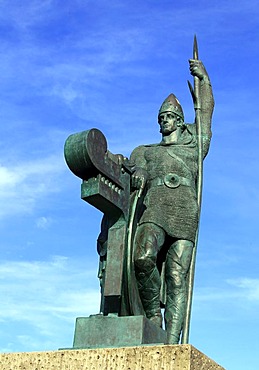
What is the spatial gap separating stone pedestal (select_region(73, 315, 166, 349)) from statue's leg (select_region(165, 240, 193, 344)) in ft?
3.41

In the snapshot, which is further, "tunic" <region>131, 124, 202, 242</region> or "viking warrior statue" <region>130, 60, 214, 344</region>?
"tunic" <region>131, 124, 202, 242</region>

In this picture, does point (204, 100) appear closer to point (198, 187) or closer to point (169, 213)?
point (198, 187)

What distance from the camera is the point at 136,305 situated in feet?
21.8

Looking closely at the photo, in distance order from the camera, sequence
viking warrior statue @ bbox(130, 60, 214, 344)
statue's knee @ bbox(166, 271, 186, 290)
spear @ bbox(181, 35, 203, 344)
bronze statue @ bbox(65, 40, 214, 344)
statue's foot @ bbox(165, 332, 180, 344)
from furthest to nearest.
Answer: spear @ bbox(181, 35, 203, 344) < statue's knee @ bbox(166, 271, 186, 290) < statue's foot @ bbox(165, 332, 180, 344) < viking warrior statue @ bbox(130, 60, 214, 344) < bronze statue @ bbox(65, 40, 214, 344)

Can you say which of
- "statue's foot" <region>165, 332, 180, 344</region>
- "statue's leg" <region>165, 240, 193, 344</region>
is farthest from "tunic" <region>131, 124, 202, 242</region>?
"statue's foot" <region>165, 332, 180, 344</region>

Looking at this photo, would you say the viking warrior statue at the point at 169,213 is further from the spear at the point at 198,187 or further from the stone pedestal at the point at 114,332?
the stone pedestal at the point at 114,332

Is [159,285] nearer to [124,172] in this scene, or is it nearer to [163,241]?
[163,241]

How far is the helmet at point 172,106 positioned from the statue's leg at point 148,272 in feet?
5.21

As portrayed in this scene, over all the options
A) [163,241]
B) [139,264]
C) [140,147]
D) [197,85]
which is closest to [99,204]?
[139,264]

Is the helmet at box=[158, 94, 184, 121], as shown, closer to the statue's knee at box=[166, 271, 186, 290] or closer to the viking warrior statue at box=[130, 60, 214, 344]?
the viking warrior statue at box=[130, 60, 214, 344]

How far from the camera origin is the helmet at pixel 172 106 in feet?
26.5

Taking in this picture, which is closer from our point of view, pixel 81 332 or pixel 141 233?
pixel 81 332

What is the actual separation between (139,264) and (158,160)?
1.36 metres

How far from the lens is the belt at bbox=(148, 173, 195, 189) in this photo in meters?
7.57
